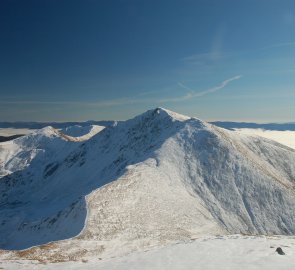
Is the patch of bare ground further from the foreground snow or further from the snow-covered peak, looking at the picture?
the snow-covered peak

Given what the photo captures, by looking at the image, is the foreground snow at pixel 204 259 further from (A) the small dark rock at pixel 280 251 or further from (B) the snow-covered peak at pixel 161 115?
(B) the snow-covered peak at pixel 161 115

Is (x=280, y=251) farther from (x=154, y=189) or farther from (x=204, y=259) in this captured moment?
(x=154, y=189)

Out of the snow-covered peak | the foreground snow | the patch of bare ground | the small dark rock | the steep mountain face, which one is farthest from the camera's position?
the snow-covered peak

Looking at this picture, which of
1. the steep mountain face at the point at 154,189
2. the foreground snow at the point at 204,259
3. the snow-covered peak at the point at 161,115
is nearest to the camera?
the foreground snow at the point at 204,259

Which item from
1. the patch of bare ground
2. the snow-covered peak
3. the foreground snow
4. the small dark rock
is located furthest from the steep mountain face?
the small dark rock

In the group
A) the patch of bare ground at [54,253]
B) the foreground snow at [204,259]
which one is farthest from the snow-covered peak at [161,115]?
the foreground snow at [204,259]
